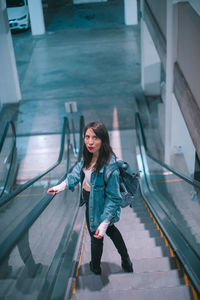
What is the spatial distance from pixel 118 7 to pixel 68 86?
589 inches

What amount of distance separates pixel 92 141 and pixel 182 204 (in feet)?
6.98

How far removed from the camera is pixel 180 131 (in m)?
9.60

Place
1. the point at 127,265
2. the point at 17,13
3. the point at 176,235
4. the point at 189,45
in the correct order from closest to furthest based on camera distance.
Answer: the point at 127,265 → the point at 176,235 → the point at 189,45 → the point at 17,13

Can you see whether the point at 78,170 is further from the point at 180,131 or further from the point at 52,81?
the point at 52,81

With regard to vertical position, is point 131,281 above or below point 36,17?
above

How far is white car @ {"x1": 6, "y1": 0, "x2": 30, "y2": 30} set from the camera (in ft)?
74.1

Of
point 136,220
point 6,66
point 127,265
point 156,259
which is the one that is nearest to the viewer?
point 127,265

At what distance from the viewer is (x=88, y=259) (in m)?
4.48

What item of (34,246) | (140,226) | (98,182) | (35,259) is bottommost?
(140,226)

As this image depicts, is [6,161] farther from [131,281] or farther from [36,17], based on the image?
[36,17]

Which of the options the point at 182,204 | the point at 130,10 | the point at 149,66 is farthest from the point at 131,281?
the point at 130,10

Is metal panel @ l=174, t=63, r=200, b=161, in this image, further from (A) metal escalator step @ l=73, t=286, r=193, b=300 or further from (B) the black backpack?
(A) metal escalator step @ l=73, t=286, r=193, b=300

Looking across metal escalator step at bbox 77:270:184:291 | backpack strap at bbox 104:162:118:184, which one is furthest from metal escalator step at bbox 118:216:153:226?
backpack strap at bbox 104:162:118:184

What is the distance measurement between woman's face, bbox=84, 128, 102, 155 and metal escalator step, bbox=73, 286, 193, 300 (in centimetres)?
129
